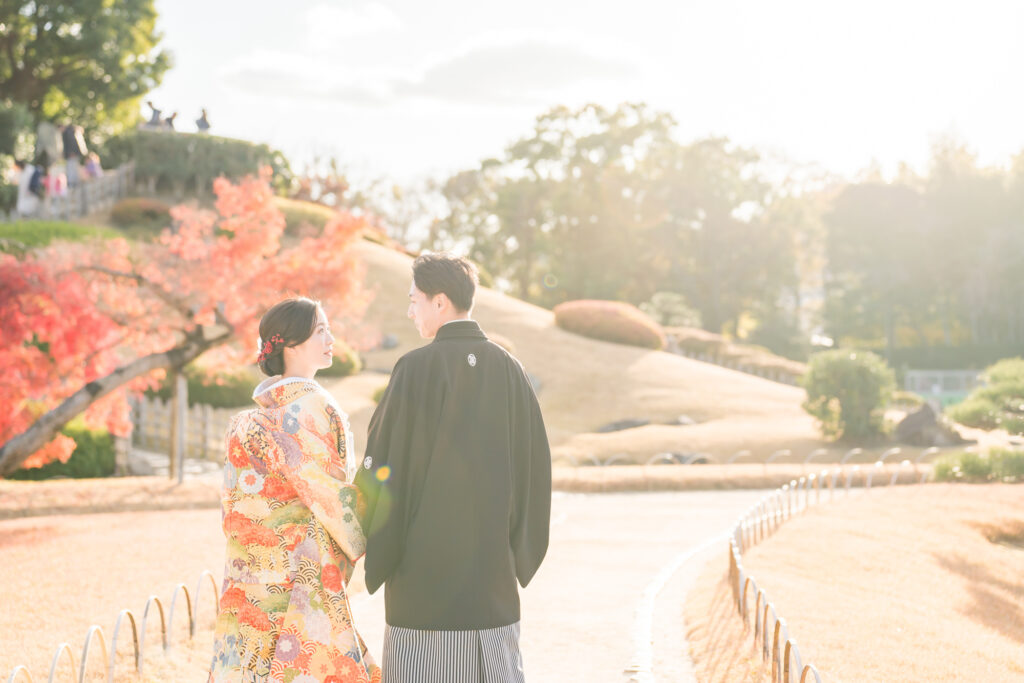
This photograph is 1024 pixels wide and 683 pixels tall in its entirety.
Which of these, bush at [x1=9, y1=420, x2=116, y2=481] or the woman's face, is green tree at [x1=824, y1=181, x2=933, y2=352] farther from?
the woman's face

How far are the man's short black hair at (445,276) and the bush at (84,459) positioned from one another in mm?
14701

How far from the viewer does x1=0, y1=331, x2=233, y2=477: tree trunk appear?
39.9ft

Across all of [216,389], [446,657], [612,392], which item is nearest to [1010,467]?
[612,392]

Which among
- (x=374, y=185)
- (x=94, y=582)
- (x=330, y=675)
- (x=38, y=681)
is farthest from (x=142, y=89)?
(x=330, y=675)

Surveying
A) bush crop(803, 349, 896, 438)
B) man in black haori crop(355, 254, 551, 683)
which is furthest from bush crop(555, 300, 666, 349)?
man in black haori crop(355, 254, 551, 683)

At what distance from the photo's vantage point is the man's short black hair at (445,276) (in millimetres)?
3514

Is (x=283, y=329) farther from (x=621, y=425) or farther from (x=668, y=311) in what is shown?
(x=668, y=311)

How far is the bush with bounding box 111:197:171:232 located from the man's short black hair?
3118cm

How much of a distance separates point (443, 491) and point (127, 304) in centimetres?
1189

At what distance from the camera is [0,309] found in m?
12.3

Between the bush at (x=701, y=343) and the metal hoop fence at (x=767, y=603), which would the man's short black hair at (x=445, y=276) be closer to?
the metal hoop fence at (x=767, y=603)

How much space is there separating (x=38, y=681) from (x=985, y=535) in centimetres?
1077

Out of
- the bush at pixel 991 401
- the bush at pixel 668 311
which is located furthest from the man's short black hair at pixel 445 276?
the bush at pixel 668 311

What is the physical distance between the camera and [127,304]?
14.1 metres
